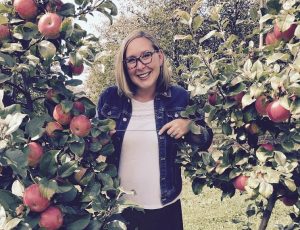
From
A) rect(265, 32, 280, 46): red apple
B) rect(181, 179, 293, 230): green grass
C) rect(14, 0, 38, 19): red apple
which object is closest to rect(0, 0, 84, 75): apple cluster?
rect(14, 0, 38, 19): red apple

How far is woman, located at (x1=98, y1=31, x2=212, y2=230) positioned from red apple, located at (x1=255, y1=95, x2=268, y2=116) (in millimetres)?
674

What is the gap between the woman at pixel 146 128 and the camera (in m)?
2.68

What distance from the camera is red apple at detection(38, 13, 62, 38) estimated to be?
1990mm

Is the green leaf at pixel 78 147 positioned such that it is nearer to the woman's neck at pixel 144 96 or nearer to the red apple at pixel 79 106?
the red apple at pixel 79 106

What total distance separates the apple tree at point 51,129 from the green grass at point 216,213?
4072 millimetres

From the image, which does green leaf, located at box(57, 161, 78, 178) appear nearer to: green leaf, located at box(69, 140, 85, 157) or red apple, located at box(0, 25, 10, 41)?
green leaf, located at box(69, 140, 85, 157)

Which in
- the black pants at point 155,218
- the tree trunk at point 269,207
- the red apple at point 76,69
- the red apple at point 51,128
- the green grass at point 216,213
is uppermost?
the red apple at point 76,69

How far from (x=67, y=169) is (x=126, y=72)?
101 centimetres

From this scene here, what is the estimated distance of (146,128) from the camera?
9.00 ft

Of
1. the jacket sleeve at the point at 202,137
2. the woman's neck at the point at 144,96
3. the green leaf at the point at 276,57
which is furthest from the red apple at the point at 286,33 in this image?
the woman's neck at the point at 144,96

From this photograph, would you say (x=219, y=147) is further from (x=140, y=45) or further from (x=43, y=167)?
(x=43, y=167)

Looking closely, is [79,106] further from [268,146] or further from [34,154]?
[268,146]

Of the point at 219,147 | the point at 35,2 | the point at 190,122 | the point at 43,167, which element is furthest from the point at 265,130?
the point at 35,2

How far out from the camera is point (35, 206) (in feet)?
5.86
